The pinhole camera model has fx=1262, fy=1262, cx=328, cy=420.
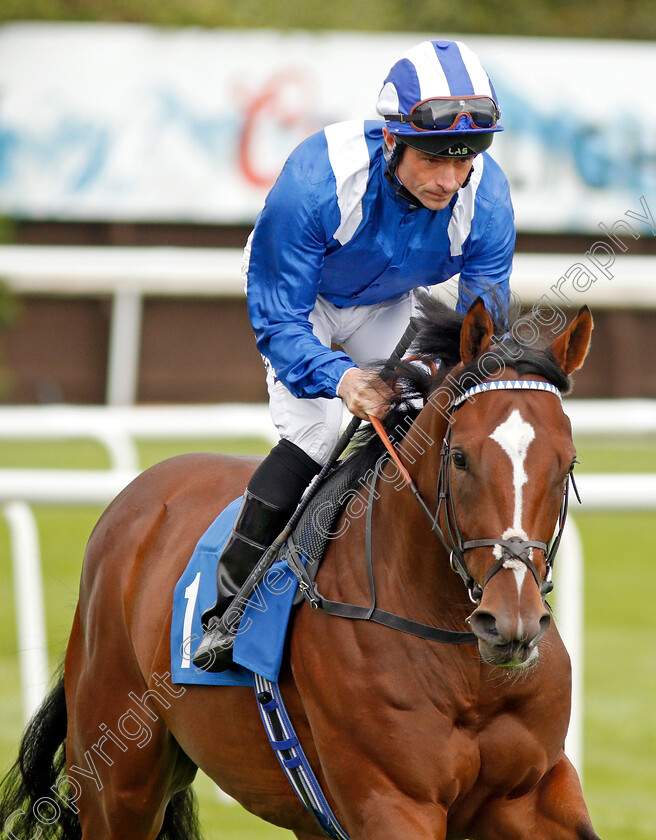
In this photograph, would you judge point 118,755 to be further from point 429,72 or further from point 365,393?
point 429,72

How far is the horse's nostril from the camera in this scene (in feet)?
8.09

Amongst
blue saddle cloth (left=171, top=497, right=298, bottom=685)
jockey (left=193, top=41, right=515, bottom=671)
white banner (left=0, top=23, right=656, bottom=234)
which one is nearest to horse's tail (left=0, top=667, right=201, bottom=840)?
blue saddle cloth (left=171, top=497, right=298, bottom=685)

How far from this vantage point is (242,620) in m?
3.29

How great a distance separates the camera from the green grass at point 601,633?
17.7 ft

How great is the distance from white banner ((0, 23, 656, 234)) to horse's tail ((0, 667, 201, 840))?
14.8m

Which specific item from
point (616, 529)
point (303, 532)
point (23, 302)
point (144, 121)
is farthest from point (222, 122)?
point (303, 532)

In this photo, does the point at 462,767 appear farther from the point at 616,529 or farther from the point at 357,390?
the point at 616,529

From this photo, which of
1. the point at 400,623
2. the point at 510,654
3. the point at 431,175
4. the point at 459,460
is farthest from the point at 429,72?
the point at 510,654

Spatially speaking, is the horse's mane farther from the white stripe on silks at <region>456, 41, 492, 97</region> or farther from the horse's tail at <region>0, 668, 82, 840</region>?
the horse's tail at <region>0, 668, 82, 840</region>

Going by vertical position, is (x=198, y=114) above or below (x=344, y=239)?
below

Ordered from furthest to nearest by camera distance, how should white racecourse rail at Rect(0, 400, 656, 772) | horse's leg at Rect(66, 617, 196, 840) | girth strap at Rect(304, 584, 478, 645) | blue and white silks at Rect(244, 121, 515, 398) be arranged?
white racecourse rail at Rect(0, 400, 656, 772), horse's leg at Rect(66, 617, 196, 840), blue and white silks at Rect(244, 121, 515, 398), girth strap at Rect(304, 584, 478, 645)

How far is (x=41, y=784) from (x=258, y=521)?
153 cm

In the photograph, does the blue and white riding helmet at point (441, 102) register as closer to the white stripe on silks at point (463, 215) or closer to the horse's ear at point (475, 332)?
the white stripe on silks at point (463, 215)

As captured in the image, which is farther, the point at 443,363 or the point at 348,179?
the point at 348,179
